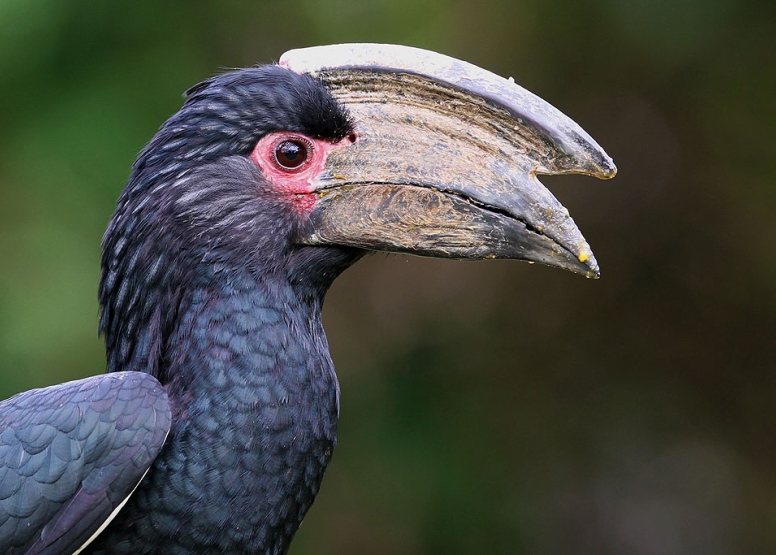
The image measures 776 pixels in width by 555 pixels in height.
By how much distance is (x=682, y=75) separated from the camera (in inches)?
187

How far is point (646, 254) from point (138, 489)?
3.59 m

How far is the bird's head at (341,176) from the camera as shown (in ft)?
7.26

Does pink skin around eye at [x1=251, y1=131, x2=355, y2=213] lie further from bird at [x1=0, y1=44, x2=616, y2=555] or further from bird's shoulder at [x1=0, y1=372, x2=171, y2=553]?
bird's shoulder at [x1=0, y1=372, x2=171, y2=553]

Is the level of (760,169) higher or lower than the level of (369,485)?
higher

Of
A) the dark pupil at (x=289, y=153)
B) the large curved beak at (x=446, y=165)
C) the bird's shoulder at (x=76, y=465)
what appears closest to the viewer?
the bird's shoulder at (x=76, y=465)

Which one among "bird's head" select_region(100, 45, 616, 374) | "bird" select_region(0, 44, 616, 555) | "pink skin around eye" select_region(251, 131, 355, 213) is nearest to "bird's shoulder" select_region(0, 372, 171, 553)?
"bird" select_region(0, 44, 616, 555)

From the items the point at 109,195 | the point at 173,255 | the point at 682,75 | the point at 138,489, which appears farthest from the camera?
the point at 682,75

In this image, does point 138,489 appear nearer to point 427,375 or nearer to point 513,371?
point 427,375

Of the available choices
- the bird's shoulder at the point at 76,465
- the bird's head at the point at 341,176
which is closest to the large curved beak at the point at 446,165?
the bird's head at the point at 341,176

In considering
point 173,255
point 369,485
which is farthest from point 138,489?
point 369,485

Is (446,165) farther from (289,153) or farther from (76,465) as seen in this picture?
(76,465)

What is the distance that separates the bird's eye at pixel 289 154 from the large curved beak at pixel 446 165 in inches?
2.8

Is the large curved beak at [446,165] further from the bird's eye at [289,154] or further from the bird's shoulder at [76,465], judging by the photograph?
the bird's shoulder at [76,465]

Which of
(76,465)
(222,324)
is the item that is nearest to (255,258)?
(222,324)
